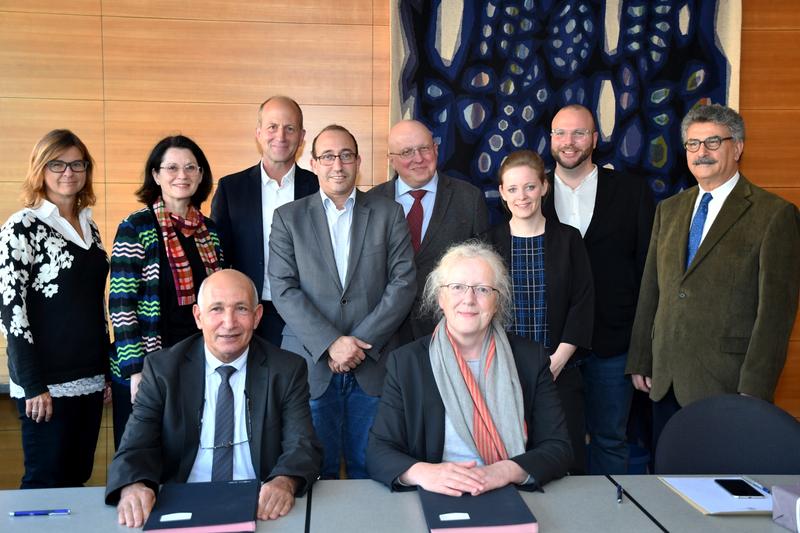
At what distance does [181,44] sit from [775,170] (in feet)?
13.5

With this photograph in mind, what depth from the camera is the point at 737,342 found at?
9.37ft

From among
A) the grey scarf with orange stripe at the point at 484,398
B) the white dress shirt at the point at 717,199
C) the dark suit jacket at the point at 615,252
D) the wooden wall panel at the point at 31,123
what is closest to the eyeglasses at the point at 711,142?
the white dress shirt at the point at 717,199

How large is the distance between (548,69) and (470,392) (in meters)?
3.05

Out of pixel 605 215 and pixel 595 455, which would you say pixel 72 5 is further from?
pixel 595 455

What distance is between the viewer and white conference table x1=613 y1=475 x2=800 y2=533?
64.6 inches

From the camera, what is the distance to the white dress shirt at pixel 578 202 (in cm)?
342

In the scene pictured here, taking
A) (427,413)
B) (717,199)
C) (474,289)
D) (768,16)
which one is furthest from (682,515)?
(768,16)

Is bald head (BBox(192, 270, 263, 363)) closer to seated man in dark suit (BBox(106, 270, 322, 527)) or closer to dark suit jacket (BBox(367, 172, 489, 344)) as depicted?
seated man in dark suit (BBox(106, 270, 322, 527))

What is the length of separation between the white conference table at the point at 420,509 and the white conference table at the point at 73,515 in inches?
2.5

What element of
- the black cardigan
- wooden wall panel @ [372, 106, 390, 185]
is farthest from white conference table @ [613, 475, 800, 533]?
wooden wall panel @ [372, 106, 390, 185]

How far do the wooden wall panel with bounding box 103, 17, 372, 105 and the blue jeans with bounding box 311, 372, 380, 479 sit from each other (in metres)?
2.38

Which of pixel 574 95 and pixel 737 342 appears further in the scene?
pixel 574 95

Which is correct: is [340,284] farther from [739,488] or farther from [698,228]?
[739,488]

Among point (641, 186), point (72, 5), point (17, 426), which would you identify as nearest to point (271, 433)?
point (641, 186)
